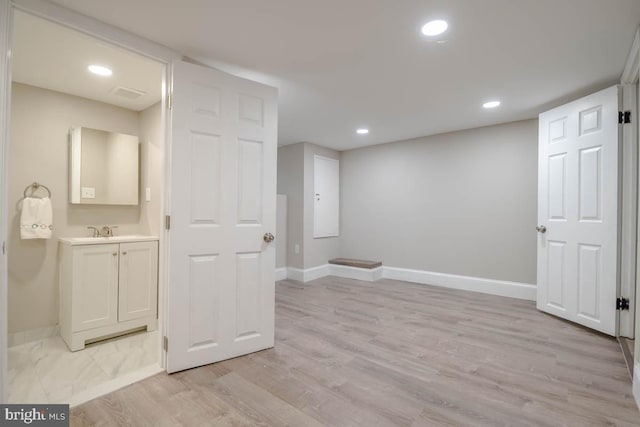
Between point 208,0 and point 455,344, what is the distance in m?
3.03

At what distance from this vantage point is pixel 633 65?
7.36ft

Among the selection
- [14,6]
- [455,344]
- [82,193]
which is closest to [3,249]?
[14,6]

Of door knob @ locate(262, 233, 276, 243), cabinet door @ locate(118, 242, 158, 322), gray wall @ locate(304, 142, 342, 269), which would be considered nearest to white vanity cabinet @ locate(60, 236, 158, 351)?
cabinet door @ locate(118, 242, 158, 322)

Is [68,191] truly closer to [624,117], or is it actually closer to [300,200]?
[300,200]

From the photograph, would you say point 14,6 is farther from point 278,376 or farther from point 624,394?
point 624,394

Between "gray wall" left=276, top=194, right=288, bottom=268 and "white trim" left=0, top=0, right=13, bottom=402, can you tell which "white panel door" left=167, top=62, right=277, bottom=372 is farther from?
"gray wall" left=276, top=194, right=288, bottom=268

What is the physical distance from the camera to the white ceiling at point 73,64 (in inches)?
75.4

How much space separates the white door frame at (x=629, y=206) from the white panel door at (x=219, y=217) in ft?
9.78

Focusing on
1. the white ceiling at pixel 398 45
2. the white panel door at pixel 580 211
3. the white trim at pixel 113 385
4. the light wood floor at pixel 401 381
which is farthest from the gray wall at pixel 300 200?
the white panel door at pixel 580 211

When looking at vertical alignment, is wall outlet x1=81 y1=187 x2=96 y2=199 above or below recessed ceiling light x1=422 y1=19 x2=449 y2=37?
below

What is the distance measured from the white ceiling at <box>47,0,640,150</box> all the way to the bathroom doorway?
50 centimetres

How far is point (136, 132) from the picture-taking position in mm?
3281

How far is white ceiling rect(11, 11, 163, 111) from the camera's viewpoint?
191 centimetres

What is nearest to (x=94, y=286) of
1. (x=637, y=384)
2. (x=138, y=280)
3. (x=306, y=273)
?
(x=138, y=280)
